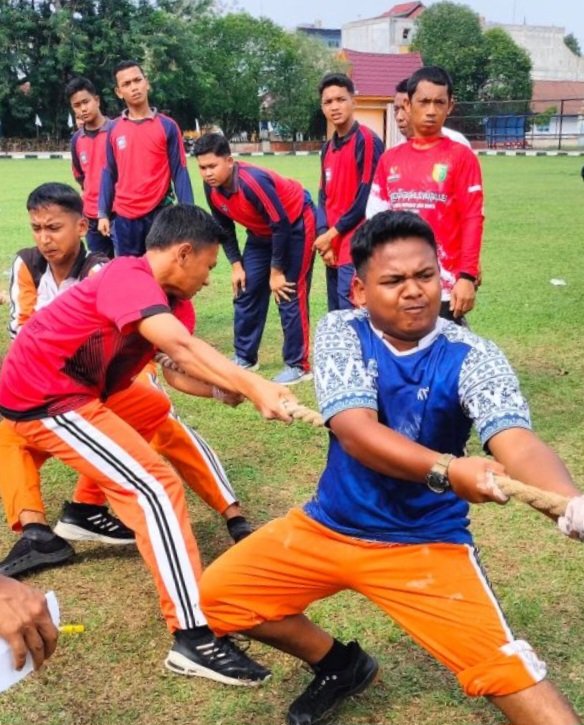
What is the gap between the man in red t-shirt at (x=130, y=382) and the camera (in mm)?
3025

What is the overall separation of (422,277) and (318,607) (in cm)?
154

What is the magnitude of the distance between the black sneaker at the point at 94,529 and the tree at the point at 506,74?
6180 cm

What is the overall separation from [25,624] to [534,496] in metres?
1.13

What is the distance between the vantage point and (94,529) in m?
3.99

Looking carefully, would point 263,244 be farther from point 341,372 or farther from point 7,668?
point 7,668

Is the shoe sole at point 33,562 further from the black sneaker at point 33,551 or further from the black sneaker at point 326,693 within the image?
the black sneaker at point 326,693

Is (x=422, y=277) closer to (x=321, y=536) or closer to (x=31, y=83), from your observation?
(x=321, y=536)

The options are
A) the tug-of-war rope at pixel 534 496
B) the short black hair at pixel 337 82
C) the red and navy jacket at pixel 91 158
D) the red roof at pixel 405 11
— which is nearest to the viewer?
the tug-of-war rope at pixel 534 496

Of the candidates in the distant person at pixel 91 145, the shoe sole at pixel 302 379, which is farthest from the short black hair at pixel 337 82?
the distant person at pixel 91 145

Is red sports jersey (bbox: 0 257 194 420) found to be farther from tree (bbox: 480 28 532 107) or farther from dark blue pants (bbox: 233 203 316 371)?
tree (bbox: 480 28 532 107)

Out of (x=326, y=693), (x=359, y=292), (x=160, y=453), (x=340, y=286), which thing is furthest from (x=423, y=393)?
(x=340, y=286)

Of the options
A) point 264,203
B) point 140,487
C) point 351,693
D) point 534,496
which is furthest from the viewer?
point 264,203

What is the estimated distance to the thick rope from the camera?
1.99 metres

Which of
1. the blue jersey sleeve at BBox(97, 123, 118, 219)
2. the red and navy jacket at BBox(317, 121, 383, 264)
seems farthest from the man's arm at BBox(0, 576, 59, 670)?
the blue jersey sleeve at BBox(97, 123, 118, 219)
